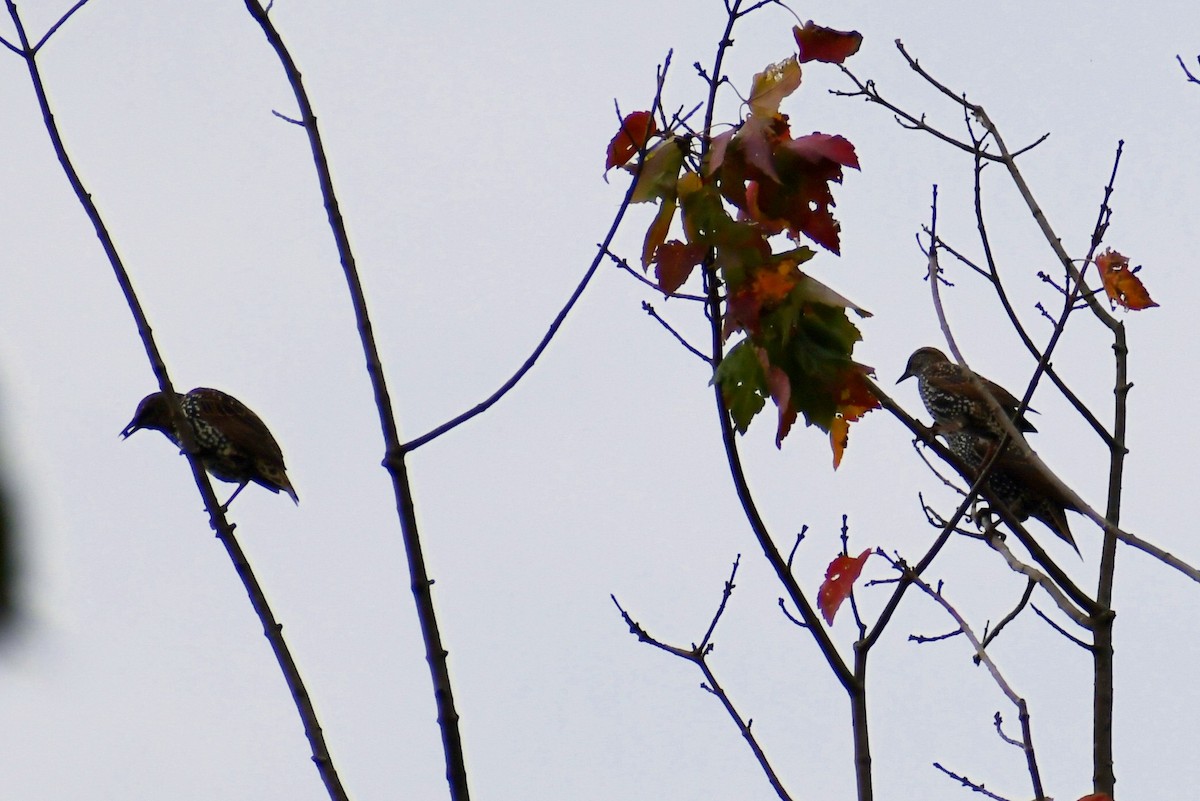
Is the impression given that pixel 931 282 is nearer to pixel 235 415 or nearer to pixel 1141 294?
pixel 1141 294

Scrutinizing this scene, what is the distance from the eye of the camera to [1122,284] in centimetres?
411

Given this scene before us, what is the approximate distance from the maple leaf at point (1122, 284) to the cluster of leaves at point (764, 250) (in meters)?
1.80

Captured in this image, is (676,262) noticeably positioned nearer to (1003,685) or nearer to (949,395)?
(1003,685)

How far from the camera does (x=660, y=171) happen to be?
8.39ft

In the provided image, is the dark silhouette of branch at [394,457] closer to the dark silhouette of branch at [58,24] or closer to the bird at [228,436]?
the dark silhouette of branch at [58,24]

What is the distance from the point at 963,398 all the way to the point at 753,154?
6.71 m

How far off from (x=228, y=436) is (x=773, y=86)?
6690 millimetres

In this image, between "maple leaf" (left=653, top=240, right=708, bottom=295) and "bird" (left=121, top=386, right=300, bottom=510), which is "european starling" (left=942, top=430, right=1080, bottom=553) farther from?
"maple leaf" (left=653, top=240, right=708, bottom=295)

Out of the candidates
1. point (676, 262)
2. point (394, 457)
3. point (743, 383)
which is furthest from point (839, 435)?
point (394, 457)

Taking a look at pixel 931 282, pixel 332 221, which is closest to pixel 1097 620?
pixel 931 282

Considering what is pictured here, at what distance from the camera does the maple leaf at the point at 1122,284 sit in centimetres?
409

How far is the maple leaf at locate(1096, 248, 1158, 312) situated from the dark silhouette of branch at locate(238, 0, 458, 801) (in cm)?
285

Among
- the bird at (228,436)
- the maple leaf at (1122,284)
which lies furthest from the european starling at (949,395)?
the bird at (228,436)

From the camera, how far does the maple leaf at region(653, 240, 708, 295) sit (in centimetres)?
260
